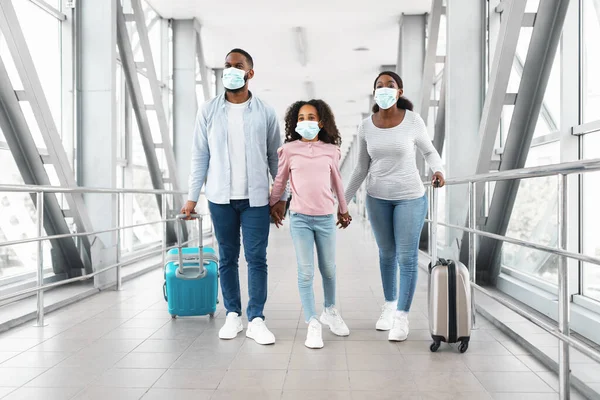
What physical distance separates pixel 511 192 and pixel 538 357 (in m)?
1.96

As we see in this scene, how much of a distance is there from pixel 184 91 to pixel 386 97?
693 cm

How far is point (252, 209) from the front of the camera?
128 inches

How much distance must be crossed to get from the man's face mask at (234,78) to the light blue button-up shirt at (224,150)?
0.13 m

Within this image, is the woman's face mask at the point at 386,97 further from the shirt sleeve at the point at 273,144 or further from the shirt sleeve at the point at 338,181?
the shirt sleeve at the point at 273,144

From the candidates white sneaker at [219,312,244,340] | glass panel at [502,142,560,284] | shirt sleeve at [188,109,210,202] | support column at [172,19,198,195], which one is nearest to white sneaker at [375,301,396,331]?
white sneaker at [219,312,244,340]

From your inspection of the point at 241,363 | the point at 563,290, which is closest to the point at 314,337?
the point at 241,363

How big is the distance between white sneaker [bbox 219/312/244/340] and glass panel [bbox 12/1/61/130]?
3687mm

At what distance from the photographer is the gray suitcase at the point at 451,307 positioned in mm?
2957

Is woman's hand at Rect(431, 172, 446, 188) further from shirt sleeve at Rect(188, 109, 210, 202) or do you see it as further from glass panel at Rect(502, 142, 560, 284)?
glass panel at Rect(502, 142, 560, 284)

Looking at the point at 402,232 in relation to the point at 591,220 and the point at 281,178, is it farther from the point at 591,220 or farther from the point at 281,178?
the point at 591,220

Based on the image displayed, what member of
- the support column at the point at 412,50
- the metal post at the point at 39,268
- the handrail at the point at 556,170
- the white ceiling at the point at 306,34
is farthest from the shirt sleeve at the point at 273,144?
the support column at the point at 412,50

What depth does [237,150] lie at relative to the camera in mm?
3270

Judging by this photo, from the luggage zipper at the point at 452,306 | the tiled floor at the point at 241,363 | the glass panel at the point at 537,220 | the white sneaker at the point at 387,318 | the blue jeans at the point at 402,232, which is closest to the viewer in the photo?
the tiled floor at the point at 241,363

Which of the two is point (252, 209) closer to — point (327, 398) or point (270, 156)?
point (270, 156)
